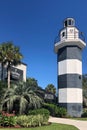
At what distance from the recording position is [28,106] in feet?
88.7

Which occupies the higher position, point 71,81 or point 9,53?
point 9,53

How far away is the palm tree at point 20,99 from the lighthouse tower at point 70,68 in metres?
5.44

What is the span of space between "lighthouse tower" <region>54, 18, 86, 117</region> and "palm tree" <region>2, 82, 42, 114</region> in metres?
5.44

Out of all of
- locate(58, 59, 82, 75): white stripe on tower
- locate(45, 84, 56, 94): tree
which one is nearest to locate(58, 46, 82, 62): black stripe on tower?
locate(58, 59, 82, 75): white stripe on tower

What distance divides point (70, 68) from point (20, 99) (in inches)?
357

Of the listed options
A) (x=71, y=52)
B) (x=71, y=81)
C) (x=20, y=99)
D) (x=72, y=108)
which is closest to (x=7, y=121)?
(x=20, y=99)

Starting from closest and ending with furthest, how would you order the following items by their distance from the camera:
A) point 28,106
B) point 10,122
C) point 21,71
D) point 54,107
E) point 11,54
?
point 10,122
point 28,106
point 54,107
point 11,54
point 21,71

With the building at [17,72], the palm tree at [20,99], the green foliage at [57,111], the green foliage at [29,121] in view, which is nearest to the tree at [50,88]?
the building at [17,72]

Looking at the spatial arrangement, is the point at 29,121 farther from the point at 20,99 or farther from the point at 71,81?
the point at 71,81

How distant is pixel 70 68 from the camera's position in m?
32.4

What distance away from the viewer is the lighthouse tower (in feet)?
104

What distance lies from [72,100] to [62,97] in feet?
4.95

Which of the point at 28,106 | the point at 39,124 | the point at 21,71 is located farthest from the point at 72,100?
the point at 21,71

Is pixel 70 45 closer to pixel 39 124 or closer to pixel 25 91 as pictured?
pixel 25 91
